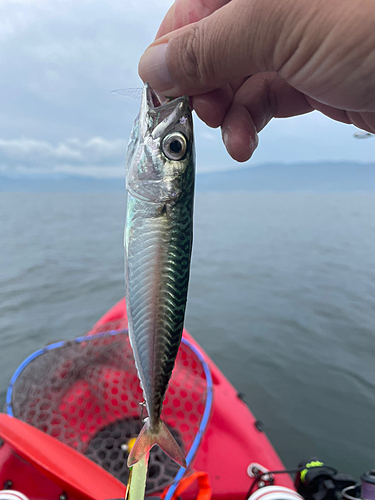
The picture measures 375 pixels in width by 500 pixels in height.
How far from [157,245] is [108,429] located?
353 centimetres

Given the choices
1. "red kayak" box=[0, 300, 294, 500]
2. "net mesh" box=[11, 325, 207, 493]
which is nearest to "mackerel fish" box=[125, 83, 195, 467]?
"red kayak" box=[0, 300, 294, 500]

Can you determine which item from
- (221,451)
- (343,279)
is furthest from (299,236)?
(221,451)

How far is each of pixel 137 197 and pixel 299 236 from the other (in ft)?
79.3

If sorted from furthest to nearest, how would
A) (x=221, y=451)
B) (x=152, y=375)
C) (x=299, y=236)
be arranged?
(x=299, y=236) → (x=221, y=451) → (x=152, y=375)

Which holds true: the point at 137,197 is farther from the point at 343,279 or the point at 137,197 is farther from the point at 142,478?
the point at 343,279

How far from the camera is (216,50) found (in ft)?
5.46

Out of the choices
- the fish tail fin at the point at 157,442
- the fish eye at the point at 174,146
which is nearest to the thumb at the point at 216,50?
the fish eye at the point at 174,146

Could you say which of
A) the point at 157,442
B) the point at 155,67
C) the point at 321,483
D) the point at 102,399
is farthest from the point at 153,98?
the point at 321,483

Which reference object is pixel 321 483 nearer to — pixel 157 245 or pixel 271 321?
pixel 157 245

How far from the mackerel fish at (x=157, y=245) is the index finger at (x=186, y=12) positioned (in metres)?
0.88

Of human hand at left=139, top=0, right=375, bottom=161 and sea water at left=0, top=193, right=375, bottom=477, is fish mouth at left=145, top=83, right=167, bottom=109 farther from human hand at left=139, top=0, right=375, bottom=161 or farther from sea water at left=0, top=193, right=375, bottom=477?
sea water at left=0, top=193, right=375, bottom=477

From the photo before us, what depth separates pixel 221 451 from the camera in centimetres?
396

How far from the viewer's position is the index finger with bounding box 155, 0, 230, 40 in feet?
7.32

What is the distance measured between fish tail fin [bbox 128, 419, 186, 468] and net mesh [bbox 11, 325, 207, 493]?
2.03 meters
